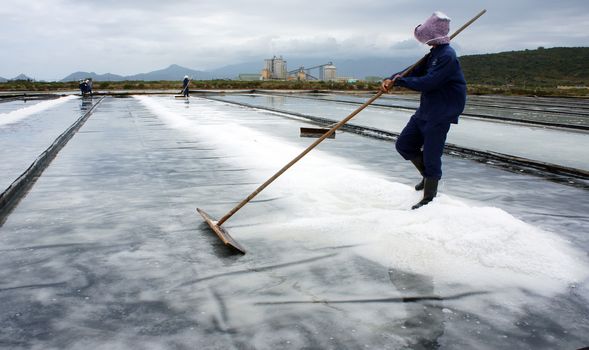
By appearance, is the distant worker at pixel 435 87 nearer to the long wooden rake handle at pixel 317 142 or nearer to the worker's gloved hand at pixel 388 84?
the worker's gloved hand at pixel 388 84

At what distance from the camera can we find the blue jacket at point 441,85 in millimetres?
4055

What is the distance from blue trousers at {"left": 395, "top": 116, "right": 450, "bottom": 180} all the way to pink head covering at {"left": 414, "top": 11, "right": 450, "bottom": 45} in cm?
69

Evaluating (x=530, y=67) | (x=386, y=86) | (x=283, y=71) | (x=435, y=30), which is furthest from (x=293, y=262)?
(x=283, y=71)

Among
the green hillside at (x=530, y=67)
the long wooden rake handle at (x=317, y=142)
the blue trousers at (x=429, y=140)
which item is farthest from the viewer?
the green hillside at (x=530, y=67)

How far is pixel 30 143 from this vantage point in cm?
895

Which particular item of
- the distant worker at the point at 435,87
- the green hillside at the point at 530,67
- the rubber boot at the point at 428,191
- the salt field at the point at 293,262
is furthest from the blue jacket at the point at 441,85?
the green hillside at the point at 530,67

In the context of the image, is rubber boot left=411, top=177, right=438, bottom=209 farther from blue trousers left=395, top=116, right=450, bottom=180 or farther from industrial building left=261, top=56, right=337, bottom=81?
industrial building left=261, top=56, right=337, bottom=81

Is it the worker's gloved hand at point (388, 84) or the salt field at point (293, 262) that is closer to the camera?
the salt field at point (293, 262)

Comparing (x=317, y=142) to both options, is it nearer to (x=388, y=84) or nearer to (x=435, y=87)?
(x=388, y=84)

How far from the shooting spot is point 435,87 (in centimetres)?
409

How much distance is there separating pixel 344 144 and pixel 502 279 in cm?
631

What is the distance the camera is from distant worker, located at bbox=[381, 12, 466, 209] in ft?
13.4

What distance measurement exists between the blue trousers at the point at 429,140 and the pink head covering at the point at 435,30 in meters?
0.69

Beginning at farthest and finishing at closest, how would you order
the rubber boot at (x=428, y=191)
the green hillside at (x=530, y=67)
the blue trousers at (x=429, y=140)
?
the green hillside at (x=530, y=67)
the rubber boot at (x=428, y=191)
the blue trousers at (x=429, y=140)
